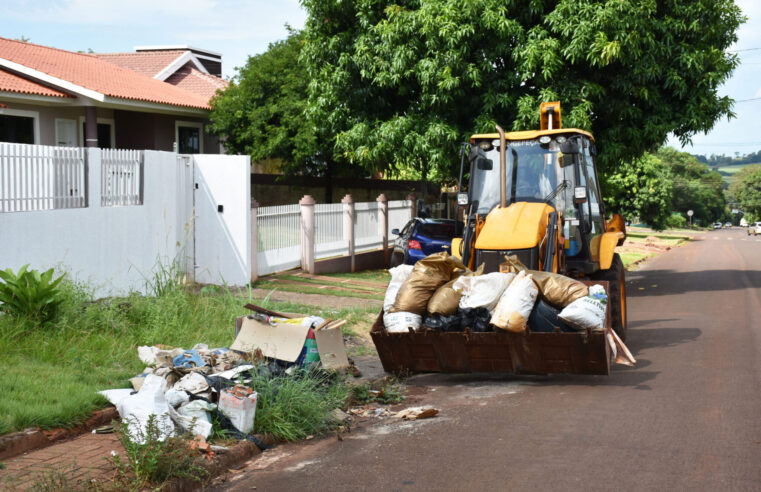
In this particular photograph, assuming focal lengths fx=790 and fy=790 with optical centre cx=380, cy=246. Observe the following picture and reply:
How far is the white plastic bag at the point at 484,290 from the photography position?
26.5 ft

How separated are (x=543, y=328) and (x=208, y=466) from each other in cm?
372

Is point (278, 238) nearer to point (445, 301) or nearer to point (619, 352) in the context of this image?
point (445, 301)

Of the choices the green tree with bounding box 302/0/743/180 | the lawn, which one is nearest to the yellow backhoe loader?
the lawn

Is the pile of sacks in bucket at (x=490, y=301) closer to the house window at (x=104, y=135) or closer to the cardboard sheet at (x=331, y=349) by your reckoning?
the cardboard sheet at (x=331, y=349)

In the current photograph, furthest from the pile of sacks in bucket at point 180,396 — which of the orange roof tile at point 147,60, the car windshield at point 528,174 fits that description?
the orange roof tile at point 147,60

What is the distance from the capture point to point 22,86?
20.3m

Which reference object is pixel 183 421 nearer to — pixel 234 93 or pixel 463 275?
pixel 463 275

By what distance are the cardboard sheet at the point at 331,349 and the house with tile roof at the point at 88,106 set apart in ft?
48.8

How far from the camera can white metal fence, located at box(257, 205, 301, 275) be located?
16016mm

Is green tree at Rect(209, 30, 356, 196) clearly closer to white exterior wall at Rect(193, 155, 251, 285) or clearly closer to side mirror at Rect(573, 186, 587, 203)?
white exterior wall at Rect(193, 155, 251, 285)

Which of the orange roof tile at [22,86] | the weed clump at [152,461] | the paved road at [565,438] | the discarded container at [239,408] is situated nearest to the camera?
the weed clump at [152,461]

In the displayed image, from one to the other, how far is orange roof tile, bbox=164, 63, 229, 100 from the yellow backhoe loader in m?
21.9

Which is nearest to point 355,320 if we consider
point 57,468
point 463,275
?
point 463,275

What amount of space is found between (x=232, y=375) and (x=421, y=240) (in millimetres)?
11394
